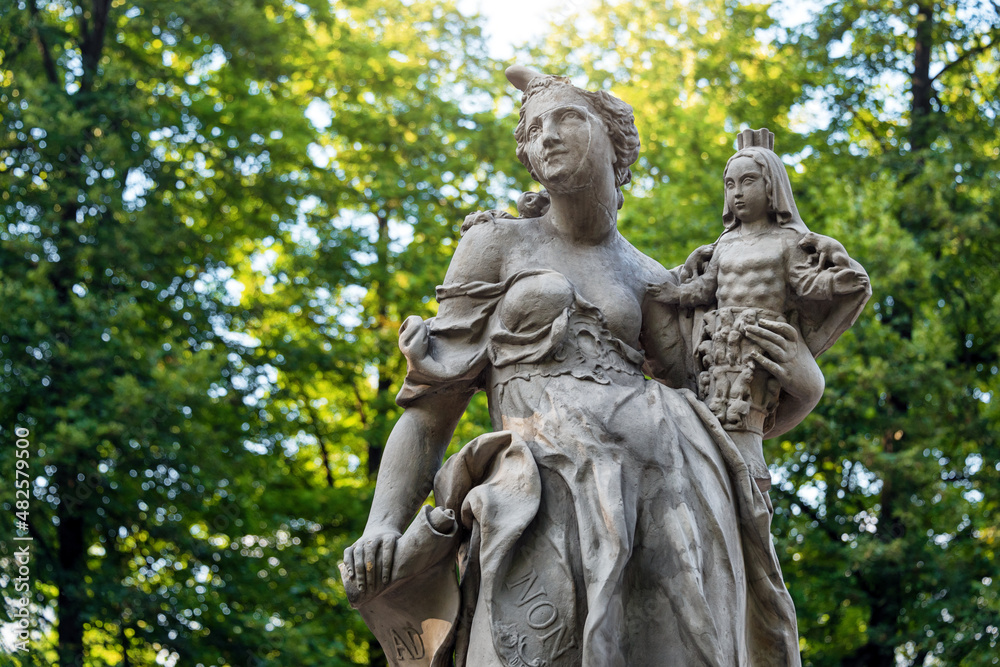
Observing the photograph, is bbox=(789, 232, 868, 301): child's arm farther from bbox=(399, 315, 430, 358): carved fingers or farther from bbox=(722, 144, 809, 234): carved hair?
bbox=(399, 315, 430, 358): carved fingers

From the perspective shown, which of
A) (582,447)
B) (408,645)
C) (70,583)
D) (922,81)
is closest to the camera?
(582,447)

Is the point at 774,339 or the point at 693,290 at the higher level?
the point at 693,290

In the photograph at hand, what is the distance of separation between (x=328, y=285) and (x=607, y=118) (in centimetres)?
1136

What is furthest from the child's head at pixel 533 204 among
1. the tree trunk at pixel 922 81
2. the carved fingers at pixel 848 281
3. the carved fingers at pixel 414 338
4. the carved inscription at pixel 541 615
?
the tree trunk at pixel 922 81

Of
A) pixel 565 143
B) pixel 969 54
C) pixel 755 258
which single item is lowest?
pixel 755 258

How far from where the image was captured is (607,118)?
16.7 feet

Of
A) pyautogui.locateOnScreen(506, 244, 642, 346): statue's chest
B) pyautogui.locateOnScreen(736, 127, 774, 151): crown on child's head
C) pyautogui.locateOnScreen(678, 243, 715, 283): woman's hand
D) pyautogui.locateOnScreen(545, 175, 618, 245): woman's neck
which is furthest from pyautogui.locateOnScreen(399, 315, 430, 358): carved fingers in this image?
pyautogui.locateOnScreen(736, 127, 774, 151): crown on child's head

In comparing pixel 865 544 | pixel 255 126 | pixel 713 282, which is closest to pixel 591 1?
pixel 255 126

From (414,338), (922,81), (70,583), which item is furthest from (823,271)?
(922,81)

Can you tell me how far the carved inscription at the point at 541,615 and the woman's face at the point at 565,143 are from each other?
1.54 m

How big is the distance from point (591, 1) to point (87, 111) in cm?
979

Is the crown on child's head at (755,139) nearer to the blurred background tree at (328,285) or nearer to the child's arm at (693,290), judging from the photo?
the child's arm at (693,290)

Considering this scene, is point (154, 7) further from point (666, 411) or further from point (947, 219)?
point (666, 411)

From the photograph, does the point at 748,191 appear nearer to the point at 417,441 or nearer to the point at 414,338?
the point at 414,338
